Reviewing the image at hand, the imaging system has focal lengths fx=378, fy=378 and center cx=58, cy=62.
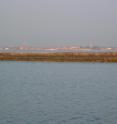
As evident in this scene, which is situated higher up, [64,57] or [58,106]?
[64,57]

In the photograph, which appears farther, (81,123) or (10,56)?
(10,56)

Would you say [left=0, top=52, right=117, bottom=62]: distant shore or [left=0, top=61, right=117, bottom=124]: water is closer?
[left=0, top=61, right=117, bottom=124]: water

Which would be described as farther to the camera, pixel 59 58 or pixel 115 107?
pixel 59 58

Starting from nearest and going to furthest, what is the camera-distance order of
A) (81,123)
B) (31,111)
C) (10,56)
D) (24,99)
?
(81,123)
(31,111)
(24,99)
(10,56)

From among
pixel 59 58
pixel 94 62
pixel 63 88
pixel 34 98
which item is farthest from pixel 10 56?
pixel 34 98

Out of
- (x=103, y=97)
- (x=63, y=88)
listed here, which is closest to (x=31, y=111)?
(x=103, y=97)

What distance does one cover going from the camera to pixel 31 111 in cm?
1930

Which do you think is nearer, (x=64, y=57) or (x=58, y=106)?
(x=58, y=106)

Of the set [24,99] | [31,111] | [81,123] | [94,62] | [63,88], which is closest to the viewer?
[81,123]

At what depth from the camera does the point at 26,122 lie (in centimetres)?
1700

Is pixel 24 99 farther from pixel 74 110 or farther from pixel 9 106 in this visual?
pixel 74 110

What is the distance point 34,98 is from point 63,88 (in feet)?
19.6

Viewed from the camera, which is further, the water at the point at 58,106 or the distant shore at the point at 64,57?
the distant shore at the point at 64,57

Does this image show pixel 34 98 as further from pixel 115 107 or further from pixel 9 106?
pixel 115 107
